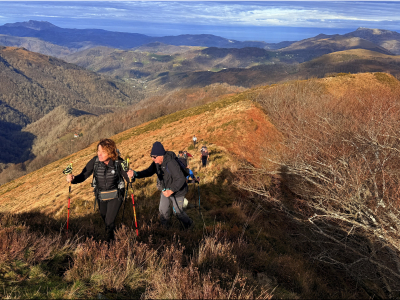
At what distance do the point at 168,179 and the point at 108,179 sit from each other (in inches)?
52.6

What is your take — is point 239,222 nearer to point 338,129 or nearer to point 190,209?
point 190,209

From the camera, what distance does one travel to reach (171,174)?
5.21 m

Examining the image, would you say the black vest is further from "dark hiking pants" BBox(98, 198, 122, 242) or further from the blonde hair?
"dark hiking pants" BBox(98, 198, 122, 242)

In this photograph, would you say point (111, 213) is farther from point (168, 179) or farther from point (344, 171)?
point (344, 171)

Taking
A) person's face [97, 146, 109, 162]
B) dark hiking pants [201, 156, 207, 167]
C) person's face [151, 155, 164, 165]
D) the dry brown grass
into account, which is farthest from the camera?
dark hiking pants [201, 156, 207, 167]

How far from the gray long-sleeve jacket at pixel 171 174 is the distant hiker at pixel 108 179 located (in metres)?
0.52

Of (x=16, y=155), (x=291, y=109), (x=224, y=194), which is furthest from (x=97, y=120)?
(x=224, y=194)

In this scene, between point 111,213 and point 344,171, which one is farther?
point 344,171

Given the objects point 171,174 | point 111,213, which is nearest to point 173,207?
point 171,174

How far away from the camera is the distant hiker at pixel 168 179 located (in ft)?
16.8

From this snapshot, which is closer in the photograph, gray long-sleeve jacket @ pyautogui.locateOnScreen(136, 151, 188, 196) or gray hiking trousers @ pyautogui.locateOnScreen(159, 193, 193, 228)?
gray long-sleeve jacket @ pyautogui.locateOnScreen(136, 151, 188, 196)

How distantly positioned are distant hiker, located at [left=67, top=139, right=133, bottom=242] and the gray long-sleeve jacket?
1.70 ft

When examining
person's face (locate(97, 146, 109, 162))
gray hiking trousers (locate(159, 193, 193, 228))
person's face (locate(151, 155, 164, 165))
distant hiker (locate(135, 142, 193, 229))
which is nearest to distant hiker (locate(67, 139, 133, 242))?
person's face (locate(97, 146, 109, 162))

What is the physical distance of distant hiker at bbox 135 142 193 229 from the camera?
5.13m
